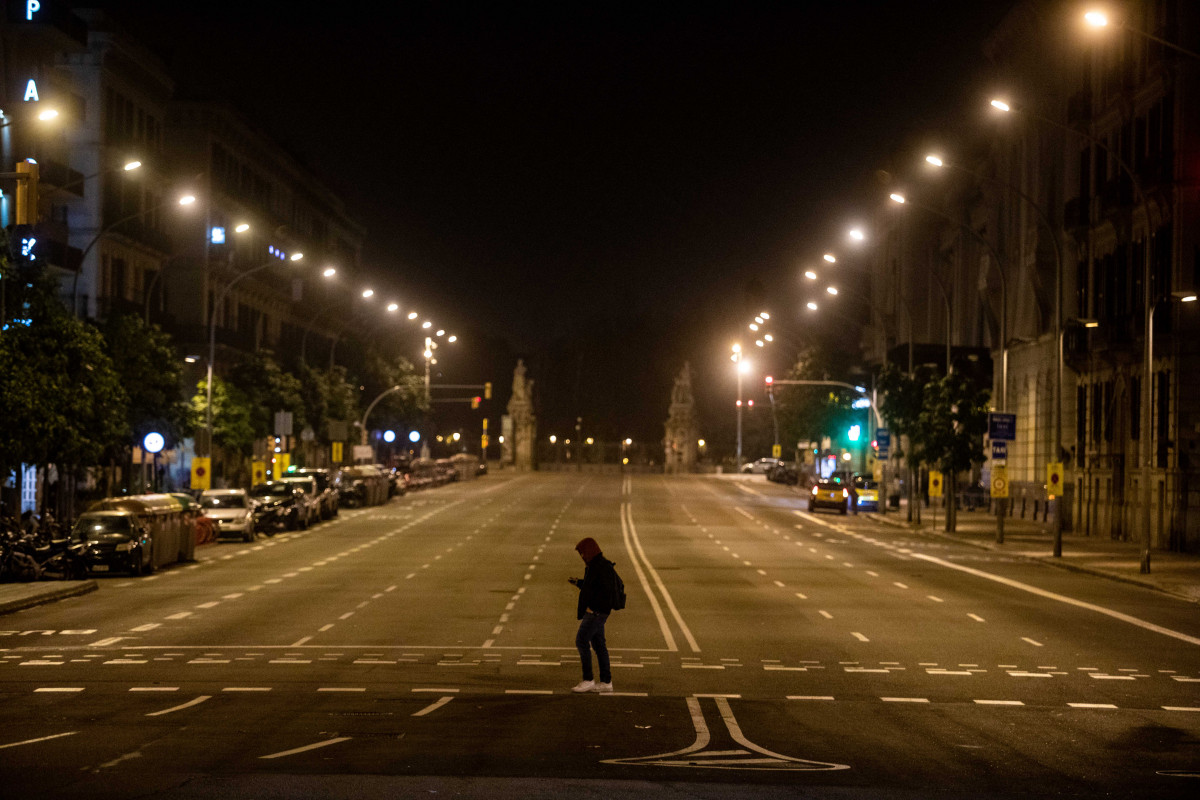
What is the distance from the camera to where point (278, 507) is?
5247 cm

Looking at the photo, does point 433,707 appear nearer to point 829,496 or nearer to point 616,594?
point 616,594

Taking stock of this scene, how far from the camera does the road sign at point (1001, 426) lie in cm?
5003

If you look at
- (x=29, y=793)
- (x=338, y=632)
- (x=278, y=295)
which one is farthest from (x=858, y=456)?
(x=29, y=793)

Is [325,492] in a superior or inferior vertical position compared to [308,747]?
superior

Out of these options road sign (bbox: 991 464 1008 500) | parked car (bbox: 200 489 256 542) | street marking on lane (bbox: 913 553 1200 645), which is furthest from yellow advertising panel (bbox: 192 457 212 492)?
road sign (bbox: 991 464 1008 500)

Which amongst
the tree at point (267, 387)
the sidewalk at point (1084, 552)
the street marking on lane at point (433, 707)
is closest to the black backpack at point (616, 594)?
the street marking on lane at point (433, 707)

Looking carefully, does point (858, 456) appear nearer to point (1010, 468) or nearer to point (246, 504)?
point (1010, 468)

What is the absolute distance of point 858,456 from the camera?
118 metres

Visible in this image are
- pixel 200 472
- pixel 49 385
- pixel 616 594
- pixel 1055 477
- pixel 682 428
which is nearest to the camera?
pixel 616 594

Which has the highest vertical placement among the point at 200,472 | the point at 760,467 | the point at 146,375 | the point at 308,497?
the point at 146,375

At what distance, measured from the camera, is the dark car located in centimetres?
6056

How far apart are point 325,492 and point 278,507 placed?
856cm

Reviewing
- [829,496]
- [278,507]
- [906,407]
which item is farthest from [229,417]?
[906,407]

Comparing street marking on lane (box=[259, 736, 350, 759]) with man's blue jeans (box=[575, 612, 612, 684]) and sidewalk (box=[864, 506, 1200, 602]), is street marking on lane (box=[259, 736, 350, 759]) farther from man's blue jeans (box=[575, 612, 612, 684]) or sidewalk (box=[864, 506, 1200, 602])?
sidewalk (box=[864, 506, 1200, 602])
